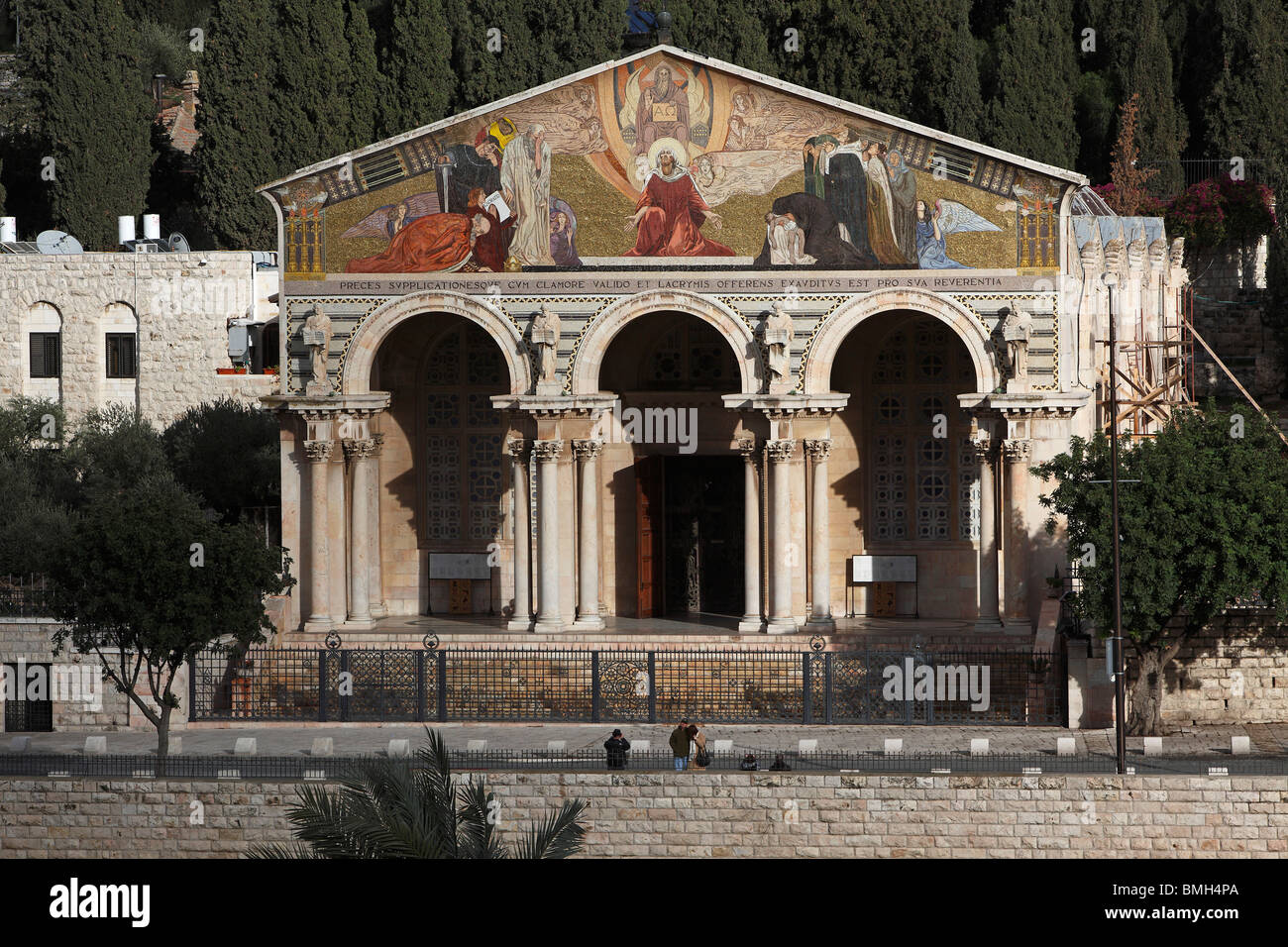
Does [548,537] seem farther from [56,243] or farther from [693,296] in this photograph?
[56,243]

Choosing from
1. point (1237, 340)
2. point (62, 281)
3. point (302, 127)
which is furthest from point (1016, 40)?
point (62, 281)

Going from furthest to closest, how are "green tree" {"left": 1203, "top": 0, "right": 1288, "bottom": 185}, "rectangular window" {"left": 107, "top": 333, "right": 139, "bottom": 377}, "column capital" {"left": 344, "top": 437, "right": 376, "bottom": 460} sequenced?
"green tree" {"left": 1203, "top": 0, "right": 1288, "bottom": 185} → "rectangular window" {"left": 107, "top": 333, "right": 139, "bottom": 377} → "column capital" {"left": 344, "top": 437, "right": 376, "bottom": 460}

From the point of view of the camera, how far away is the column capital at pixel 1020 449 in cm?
3966

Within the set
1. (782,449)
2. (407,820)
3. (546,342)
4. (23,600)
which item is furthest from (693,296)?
(407,820)

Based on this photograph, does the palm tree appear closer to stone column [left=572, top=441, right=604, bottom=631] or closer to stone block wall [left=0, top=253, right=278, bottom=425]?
stone column [left=572, top=441, right=604, bottom=631]

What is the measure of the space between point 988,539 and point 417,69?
27.2 metres

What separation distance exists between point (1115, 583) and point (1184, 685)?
15.2 feet

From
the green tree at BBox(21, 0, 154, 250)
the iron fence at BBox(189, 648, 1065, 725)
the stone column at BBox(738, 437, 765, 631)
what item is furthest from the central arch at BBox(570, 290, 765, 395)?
the green tree at BBox(21, 0, 154, 250)

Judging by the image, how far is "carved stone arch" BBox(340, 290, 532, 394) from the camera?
41.1m

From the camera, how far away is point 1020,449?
1561 inches

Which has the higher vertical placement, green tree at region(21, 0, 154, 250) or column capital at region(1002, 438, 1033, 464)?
green tree at region(21, 0, 154, 250)

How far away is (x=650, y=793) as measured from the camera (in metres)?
32.3

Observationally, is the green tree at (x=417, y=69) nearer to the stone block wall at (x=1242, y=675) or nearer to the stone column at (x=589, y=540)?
the stone column at (x=589, y=540)

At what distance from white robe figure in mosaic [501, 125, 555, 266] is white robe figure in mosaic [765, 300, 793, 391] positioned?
13.4ft
